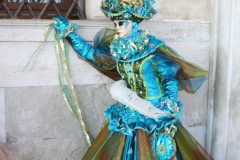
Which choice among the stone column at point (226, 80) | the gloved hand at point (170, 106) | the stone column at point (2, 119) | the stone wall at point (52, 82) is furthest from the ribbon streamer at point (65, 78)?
the stone column at point (226, 80)

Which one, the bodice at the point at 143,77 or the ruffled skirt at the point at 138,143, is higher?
the bodice at the point at 143,77

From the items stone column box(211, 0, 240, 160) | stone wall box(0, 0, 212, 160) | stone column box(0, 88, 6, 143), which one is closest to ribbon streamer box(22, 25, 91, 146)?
stone wall box(0, 0, 212, 160)

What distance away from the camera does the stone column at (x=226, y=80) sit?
8.41ft

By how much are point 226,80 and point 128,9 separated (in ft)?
3.09

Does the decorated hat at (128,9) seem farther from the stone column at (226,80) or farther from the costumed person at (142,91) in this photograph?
the stone column at (226,80)

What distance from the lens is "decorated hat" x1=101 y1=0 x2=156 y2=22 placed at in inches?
77.4

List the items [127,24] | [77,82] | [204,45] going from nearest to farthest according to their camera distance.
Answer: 1. [127,24]
2. [77,82]
3. [204,45]

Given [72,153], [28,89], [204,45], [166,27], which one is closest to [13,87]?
[28,89]

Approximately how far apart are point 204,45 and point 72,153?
0.98m

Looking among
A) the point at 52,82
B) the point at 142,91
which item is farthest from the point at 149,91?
the point at 52,82

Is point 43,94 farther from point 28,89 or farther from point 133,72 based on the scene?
point 133,72

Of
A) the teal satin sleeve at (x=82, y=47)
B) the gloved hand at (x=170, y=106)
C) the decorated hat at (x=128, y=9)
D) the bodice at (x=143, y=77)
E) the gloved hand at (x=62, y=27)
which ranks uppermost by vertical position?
the decorated hat at (x=128, y=9)

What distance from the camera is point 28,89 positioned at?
7.59 feet

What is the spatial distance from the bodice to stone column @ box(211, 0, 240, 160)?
2.32 feet
